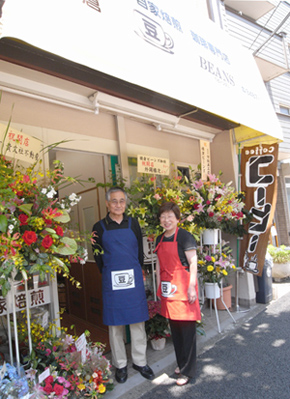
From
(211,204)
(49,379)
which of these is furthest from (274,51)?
(49,379)

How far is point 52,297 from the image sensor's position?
9.84 ft

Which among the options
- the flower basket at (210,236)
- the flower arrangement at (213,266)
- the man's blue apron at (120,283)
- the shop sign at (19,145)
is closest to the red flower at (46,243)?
the shop sign at (19,145)

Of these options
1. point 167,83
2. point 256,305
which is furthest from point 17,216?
point 256,305

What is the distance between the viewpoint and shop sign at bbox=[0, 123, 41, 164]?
7.58 feet

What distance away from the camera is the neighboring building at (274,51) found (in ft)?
24.6

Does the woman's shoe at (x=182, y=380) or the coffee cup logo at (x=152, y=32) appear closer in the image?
the coffee cup logo at (x=152, y=32)

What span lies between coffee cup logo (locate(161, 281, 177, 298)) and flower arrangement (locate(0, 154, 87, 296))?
1.14 m

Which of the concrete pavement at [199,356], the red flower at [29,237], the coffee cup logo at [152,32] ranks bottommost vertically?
the concrete pavement at [199,356]

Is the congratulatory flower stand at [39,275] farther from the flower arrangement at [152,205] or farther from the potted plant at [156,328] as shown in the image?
the flower arrangement at [152,205]

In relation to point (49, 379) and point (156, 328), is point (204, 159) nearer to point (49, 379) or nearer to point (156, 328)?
point (156, 328)

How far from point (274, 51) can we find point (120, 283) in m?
9.03

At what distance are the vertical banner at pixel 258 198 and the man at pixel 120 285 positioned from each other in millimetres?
2368

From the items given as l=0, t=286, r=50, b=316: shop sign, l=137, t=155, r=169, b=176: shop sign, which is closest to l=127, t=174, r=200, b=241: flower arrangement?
l=137, t=155, r=169, b=176: shop sign

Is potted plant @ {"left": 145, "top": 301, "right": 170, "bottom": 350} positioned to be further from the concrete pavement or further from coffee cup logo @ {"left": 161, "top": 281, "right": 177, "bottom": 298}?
coffee cup logo @ {"left": 161, "top": 281, "right": 177, "bottom": 298}
